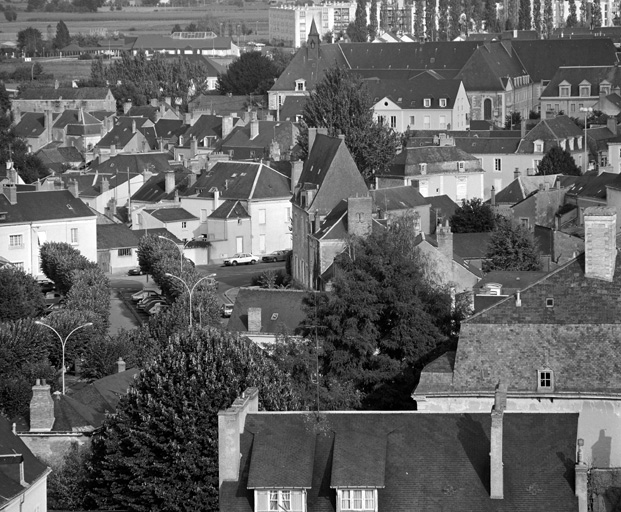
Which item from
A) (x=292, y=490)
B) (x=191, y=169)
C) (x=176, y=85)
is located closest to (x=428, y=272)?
(x=292, y=490)

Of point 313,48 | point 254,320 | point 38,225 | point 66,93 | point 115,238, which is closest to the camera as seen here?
point 254,320

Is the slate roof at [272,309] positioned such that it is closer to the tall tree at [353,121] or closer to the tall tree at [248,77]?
the tall tree at [353,121]

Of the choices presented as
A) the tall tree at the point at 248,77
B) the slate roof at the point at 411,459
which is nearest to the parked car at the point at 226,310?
the slate roof at the point at 411,459

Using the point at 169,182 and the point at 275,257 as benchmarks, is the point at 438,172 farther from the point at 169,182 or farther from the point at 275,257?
the point at 169,182

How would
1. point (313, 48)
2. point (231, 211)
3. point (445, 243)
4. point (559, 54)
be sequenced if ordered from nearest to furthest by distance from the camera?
point (445, 243) → point (231, 211) → point (559, 54) → point (313, 48)

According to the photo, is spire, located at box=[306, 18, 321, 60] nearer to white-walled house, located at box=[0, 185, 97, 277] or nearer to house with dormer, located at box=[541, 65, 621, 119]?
house with dormer, located at box=[541, 65, 621, 119]

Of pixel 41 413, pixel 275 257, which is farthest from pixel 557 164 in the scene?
pixel 41 413
